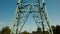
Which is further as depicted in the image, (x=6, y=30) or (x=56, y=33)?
(x=6, y=30)

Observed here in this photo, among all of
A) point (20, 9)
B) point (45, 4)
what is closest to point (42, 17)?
point (45, 4)

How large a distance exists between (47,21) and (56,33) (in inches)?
1215

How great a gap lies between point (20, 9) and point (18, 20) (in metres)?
1.68

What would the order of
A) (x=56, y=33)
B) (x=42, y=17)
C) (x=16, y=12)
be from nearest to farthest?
(x=16, y=12) → (x=42, y=17) → (x=56, y=33)

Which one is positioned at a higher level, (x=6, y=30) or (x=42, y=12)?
(x=42, y=12)

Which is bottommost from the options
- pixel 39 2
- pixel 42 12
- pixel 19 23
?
pixel 19 23

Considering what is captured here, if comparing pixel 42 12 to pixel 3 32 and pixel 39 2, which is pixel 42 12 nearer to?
pixel 39 2

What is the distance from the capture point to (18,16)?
61.6 ft

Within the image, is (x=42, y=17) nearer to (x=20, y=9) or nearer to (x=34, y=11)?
(x=34, y=11)

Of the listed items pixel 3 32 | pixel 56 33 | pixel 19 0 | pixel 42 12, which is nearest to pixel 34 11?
pixel 42 12

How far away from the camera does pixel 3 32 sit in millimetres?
65875

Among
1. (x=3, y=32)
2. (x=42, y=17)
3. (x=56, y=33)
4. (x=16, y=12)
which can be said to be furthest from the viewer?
(x=3, y=32)

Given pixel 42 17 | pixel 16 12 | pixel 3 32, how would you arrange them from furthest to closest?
pixel 3 32, pixel 42 17, pixel 16 12

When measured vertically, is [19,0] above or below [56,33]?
above
